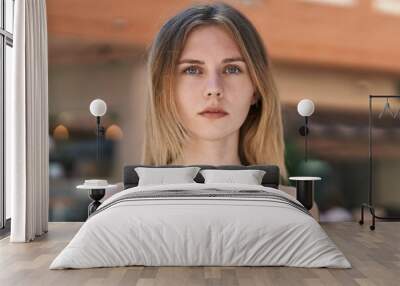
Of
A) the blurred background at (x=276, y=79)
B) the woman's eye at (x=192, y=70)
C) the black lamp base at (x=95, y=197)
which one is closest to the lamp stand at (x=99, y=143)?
the blurred background at (x=276, y=79)

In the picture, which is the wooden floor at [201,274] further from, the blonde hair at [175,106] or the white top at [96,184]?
the blonde hair at [175,106]

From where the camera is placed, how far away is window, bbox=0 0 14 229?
6535mm

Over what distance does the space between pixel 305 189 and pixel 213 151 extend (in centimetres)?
114

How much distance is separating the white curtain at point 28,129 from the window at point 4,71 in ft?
1.31

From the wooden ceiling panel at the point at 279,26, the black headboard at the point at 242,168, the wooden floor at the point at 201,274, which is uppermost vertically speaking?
the wooden ceiling panel at the point at 279,26

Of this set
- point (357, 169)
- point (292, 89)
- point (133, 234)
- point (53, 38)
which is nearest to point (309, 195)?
point (357, 169)

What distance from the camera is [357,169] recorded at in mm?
7277

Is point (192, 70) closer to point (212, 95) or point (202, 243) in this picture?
point (212, 95)

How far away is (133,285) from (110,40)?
390cm

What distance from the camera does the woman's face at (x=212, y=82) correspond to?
6926mm

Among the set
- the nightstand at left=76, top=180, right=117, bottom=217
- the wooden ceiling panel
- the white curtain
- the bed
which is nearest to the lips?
the wooden ceiling panel

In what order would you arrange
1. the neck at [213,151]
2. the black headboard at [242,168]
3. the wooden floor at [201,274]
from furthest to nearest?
the neck at [213,151] < the black headboard at [242,168] < the wooden floor at [201,274]

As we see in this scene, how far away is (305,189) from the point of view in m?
6.86

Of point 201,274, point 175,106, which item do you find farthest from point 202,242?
point 175,106
